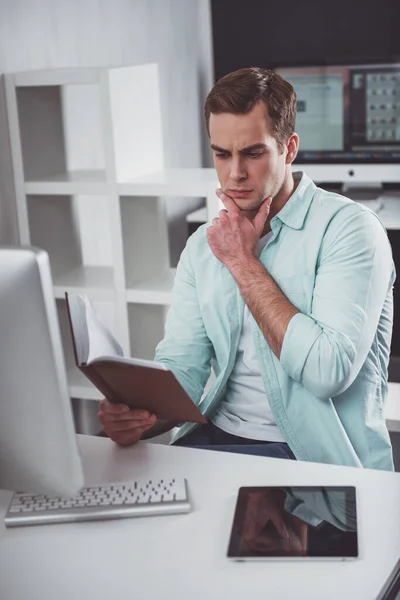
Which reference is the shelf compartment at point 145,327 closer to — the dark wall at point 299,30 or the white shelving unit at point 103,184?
the white shelving unit at point 103,184

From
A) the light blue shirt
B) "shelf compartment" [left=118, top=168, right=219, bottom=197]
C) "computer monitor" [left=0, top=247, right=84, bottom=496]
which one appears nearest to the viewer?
"computer monitor" [left=0, top=247, right=84, bottom=496]

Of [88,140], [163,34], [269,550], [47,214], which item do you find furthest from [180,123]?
[269,550]

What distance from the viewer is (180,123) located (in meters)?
4.20

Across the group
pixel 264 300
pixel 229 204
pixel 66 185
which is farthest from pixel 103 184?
pixel 264 300

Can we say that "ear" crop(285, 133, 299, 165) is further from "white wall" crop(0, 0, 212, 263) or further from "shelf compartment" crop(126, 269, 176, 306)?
"white wall" crop(0, 0, 212, 263)

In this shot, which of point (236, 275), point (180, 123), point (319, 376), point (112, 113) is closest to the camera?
point (319, 376)

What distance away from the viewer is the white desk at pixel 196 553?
1111mm

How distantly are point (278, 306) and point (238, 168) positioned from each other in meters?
0.33

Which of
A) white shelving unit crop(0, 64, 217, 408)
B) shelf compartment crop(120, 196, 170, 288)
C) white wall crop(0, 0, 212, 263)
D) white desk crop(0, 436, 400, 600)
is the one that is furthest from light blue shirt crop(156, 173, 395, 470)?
white wall crop(0, 0, 212, 263)

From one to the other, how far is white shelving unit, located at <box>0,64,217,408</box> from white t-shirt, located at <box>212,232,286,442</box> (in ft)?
2.74

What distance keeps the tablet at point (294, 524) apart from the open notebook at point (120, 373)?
209mm

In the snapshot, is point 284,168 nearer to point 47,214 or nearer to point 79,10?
point 47,214

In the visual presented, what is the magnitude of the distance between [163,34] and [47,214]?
1448 millimetres

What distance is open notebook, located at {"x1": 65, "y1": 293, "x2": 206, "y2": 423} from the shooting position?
1.34 m
